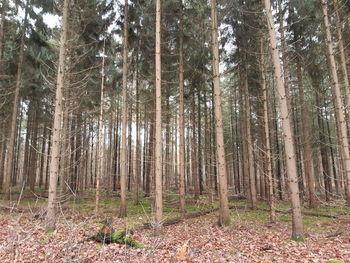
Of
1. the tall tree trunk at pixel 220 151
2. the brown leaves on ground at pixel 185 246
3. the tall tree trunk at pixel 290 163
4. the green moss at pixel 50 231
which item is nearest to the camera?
the brown leaves on ground at pixel 185 246

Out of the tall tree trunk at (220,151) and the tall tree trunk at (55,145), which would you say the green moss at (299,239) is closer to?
the tall tree trunk at (220,151)

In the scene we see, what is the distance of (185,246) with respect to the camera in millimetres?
4871

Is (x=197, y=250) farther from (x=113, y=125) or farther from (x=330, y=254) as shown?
(x=113, y=125)

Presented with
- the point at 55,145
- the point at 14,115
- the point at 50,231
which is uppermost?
the point at 14,115

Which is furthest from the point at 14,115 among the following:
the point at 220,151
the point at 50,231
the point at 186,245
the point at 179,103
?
the point at 186,245

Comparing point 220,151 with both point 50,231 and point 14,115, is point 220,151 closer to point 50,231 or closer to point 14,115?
point 50,231

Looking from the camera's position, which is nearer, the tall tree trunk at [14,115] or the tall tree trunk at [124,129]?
the tall tree trunk at [124,129]

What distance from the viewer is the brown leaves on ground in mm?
4770

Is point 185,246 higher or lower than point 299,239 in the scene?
higher

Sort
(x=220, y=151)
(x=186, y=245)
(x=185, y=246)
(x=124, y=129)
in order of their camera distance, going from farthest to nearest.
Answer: (x=124, y=129)
(x=220, y=151)
(x=186, y=245)
(x=185, y=246)

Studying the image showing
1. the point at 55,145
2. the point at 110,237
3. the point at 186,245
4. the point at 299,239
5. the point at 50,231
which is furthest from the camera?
the point at 55,145

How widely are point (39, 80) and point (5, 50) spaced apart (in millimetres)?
2791

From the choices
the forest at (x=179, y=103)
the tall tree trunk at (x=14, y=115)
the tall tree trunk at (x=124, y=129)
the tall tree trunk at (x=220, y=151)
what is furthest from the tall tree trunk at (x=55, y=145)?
Answer: the tall tree trunk at (x=14, y=115)

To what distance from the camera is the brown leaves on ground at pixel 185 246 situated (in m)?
4.77
